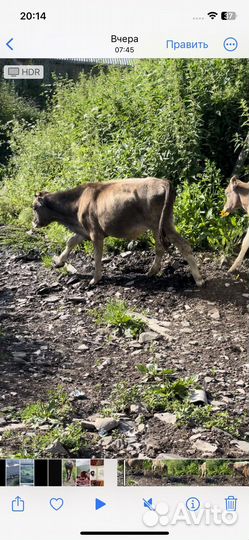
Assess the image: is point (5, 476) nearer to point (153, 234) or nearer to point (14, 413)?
point (14, 413)

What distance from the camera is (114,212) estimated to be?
9.66m

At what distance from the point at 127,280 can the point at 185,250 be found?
85cm

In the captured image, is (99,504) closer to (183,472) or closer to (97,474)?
(97,474)

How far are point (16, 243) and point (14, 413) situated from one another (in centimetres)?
228

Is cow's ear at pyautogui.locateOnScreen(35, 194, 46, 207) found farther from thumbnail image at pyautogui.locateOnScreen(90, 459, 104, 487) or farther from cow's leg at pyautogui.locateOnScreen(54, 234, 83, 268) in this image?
thumbnail image at pyautogui.locateOnScreen(90, 459, 104, 487)

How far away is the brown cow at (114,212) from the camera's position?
860 cm

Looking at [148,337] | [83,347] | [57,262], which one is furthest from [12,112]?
[148,337]

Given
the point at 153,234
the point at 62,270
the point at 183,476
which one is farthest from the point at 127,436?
the point at 153,234

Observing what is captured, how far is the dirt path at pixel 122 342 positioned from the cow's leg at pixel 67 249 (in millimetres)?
133

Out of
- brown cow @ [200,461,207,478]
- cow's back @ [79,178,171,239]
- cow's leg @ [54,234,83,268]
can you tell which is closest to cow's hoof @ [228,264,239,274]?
cow's back @ [79,178,171,239]

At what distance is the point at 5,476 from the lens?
206 inches
